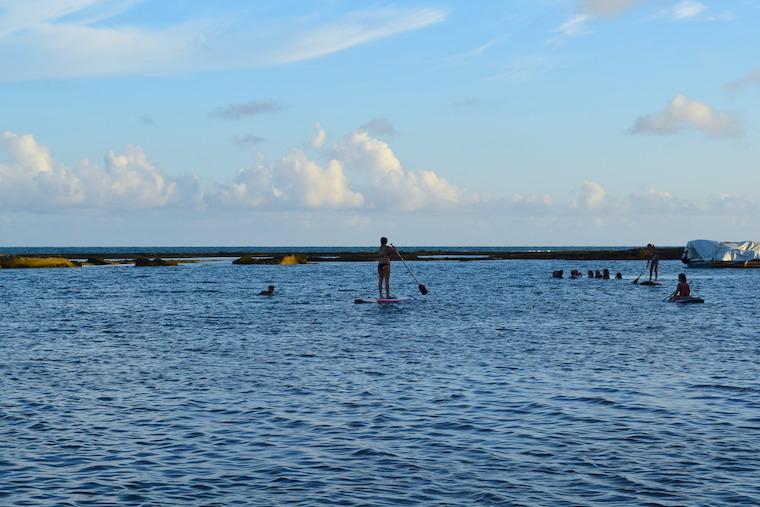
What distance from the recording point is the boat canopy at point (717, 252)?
122 m

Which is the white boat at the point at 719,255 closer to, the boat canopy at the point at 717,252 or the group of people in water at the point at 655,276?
the boat canopy at the point at 717,252

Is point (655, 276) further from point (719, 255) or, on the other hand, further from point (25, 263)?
point (25, 263)

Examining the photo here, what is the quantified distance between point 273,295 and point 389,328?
2840 centimetres

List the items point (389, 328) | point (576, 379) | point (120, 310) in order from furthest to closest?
point (120, 310)
point (389, 328)
point (576, 379)

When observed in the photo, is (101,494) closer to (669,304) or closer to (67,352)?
(67,352)

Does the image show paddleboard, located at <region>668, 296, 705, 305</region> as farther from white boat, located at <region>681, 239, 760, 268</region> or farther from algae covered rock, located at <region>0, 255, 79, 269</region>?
algae covered rock, located at <region>0, 255, 79, 269</region>

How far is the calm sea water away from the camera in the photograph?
1309cm

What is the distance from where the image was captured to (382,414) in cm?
1855

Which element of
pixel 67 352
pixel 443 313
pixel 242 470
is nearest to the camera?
pixel 242 470

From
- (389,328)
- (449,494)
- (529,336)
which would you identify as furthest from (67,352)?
(449,494)

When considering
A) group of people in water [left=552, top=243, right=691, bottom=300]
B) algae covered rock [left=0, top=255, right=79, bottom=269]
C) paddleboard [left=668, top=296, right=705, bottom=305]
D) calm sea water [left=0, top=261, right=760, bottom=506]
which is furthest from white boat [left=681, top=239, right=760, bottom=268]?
algae covered rock [left=0, top=255, right=79, bottom=269]

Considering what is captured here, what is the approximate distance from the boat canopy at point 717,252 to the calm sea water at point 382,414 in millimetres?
87358

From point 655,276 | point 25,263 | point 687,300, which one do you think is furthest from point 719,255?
point 25,263

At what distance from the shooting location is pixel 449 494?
12648mm
